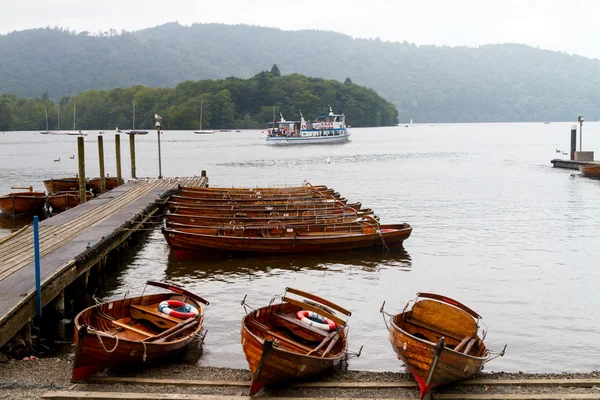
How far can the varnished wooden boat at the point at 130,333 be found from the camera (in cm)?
1134

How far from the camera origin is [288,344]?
12.6 m

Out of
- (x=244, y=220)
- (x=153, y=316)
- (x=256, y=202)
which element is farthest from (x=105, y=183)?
(x=153, y=316)

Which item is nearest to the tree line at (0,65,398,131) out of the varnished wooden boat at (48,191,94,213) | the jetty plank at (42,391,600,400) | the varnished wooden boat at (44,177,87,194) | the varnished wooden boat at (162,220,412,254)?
the varnished wooden boat at (44,177,87,194)

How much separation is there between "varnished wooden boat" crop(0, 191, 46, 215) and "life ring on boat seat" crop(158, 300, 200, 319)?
72.4 feet

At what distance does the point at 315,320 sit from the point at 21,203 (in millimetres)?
25021

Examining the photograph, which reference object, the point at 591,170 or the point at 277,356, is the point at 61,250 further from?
the point at 591,170

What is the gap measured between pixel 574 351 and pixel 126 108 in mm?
191391

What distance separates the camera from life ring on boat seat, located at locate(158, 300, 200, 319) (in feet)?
46.0

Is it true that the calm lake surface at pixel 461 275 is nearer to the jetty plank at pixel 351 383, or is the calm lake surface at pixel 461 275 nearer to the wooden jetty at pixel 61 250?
the wooden jetty at pixel 61 250

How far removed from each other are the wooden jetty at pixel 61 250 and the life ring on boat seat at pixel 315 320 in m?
5.38

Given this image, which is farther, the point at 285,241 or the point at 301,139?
the point at 301,139

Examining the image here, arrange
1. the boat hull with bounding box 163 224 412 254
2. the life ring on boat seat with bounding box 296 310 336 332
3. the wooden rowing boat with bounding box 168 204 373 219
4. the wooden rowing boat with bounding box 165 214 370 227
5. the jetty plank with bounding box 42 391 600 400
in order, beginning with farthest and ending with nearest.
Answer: the wooden rowing boat with bounding box 168 204 373 219, the wooden rowing boat with bounding box 165 214 370 227, the boat hull with bounding box 163 224 412 254, the life ring on boat seat with bounding box 296 310 336 332, the jetty plank with bounding box 42 391 600 400

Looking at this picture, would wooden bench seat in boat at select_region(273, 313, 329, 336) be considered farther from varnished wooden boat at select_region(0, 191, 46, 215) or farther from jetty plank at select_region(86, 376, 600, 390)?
varnished wooden boat at select_region(0, 191, 46, 215)

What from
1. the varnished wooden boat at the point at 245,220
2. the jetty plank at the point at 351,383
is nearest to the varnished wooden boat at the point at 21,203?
the varnished wooden boat at the point at 245,220
